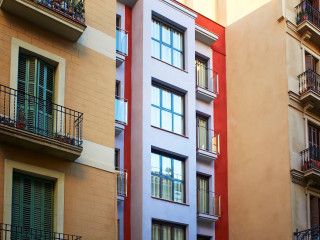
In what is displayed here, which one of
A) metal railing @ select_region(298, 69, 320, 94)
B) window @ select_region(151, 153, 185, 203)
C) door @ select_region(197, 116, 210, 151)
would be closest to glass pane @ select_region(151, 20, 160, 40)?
door @ select_region(197, 116, 210, 151)

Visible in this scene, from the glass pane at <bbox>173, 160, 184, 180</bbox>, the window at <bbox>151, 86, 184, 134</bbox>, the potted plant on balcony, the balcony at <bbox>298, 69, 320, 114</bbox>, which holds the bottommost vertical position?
the potted plant on balcony

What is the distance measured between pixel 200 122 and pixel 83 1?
11860 millimetres

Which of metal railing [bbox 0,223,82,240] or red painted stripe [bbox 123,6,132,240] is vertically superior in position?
red painted stripe [bbox 123,6,132,240]

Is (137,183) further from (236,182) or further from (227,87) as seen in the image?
(227,87)

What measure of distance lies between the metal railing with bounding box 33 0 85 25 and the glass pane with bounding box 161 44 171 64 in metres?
9.14

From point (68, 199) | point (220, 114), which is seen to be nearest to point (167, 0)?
point (220, 114)

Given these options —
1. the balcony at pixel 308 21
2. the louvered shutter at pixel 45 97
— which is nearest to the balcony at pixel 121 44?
the louvered shutter at pixel 45 97

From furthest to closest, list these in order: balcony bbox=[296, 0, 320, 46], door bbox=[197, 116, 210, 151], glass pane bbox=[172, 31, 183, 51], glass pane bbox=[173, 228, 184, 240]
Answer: balcony bbox=[296, 0, 320, 46]
door bbox=[197, 116, 210, 151]
glass pane bbox=[172, 31, 183, 51]
glass pane bbox=[173, 228, 184, 240]

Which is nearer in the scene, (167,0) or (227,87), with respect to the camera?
(167,0)

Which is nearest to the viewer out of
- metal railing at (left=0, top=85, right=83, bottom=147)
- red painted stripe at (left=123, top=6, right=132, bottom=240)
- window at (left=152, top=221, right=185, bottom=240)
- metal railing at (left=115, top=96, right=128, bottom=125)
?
metal railing at (left=0, top=85, right=83, bottom=147)

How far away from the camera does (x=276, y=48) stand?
29703 mm

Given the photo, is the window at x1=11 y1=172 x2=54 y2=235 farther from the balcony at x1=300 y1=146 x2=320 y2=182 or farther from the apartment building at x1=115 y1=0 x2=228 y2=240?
the balcony at x1=300 y1=146 x2=320 y2=182

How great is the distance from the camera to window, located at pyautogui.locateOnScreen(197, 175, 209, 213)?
1121 inches

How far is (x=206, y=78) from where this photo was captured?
3089cm
